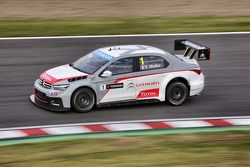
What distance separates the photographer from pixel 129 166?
36.2 ft

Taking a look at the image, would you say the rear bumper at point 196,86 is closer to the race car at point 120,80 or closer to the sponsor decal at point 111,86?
the race car at point 120,80

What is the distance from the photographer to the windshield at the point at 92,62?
50.9ft

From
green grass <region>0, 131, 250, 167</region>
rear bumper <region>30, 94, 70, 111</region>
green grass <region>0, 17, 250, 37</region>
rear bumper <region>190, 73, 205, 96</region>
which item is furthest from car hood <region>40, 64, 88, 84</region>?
green grass <region>0, 17, 250, 37</region>

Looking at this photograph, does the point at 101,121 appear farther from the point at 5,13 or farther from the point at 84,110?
the point at 5,13

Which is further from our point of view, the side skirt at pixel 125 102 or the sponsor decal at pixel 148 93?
the sponsor decal at pixel 148 93

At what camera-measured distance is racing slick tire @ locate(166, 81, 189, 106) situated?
1594 centimetres

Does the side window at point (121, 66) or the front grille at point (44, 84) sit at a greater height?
the side window at point (121, 66)

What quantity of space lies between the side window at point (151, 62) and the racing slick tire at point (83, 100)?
Result: 1487mm

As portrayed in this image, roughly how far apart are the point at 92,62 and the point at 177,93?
2335 millimetres

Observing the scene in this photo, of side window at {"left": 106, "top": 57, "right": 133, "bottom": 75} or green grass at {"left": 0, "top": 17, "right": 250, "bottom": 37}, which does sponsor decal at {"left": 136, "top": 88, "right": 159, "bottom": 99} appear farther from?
green grass at {"left": 0, "top": 17, "right": 250, "bottom": 37}

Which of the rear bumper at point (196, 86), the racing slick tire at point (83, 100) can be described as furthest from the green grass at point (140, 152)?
the rear bumper at point (196, 86)

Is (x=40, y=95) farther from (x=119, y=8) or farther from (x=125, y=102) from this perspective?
(x=119, y=8)

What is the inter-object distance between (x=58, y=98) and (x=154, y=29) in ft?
32.8

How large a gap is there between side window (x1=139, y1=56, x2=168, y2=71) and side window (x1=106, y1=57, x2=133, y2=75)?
0.96 ft
